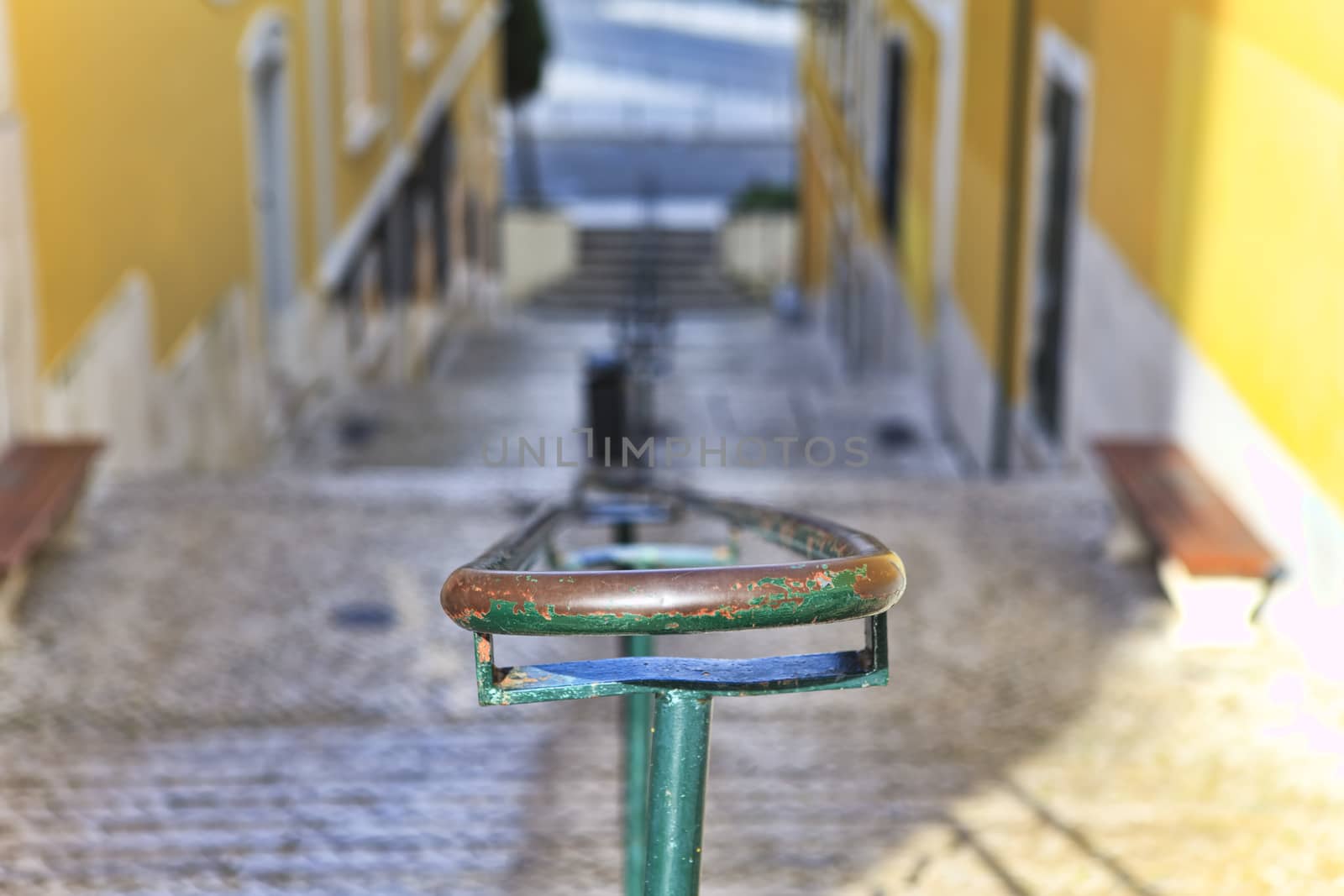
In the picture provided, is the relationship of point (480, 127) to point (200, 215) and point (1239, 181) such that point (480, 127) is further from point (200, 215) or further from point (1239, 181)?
point (1239, 181)

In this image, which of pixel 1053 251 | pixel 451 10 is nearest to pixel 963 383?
pixel 1053 251

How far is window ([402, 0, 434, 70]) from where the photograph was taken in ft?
56.7

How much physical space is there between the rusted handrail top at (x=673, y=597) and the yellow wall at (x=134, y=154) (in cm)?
556

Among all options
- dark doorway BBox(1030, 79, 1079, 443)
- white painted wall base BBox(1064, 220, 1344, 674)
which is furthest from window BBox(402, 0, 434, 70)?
white painted wall base BBox(1064, 220, 1344, 674)

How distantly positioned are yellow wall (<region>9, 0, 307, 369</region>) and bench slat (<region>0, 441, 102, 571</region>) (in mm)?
745

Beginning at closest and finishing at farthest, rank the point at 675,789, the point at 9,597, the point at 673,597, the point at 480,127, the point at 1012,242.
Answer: the point at 673,597 < the point at 675,789 < the point at 9,597 < the point at 1012,242 < the point at 480,127

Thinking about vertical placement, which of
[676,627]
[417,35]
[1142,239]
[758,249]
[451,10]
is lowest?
[758,249]

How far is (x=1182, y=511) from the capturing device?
544cm

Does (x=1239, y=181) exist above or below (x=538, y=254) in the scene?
above

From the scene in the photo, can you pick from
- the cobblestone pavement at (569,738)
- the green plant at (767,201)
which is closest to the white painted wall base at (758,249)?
the green plant at (767,201)

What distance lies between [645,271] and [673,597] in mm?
20664

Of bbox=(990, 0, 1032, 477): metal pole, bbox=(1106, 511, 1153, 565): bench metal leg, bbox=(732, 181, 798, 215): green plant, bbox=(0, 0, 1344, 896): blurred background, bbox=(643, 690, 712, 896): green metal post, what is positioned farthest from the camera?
bbox=(732, 181, 798, 215): green plant

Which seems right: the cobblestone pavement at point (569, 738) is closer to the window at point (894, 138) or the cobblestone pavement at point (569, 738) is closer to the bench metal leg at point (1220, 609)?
the bench metal leg at point (1220, 609)

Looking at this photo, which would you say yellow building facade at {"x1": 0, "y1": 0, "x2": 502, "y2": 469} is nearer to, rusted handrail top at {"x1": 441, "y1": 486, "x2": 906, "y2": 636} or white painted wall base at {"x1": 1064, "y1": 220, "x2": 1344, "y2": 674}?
white painted wall base at {"x1": 1064, "y1": 220, "x2": 1344, "y2": 674}
